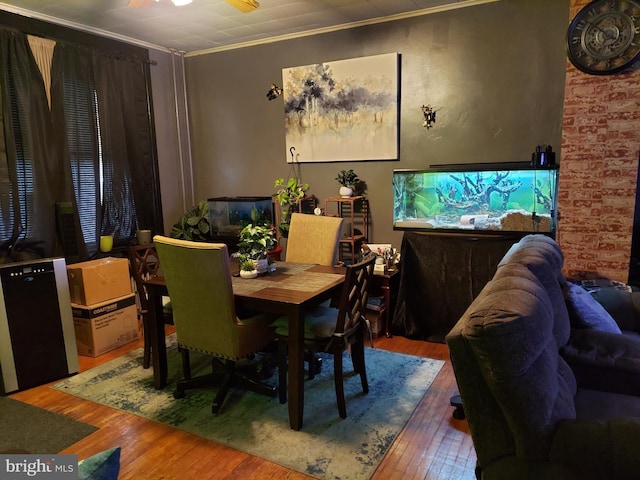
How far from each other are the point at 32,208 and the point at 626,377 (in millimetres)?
4050

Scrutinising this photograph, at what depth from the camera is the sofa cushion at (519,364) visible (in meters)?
1.16

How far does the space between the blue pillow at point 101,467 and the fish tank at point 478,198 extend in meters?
3.07

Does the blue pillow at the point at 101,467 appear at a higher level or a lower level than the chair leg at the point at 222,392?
higher

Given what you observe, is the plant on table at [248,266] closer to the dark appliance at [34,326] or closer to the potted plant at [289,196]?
the dark appliance at [34,326]

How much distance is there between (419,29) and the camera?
11.9 ft

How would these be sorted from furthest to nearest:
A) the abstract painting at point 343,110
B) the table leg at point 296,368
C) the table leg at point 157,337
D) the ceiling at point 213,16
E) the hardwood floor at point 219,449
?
the abstract painting at point 343,110
the ceiling at point 213,16
the table leg at point 157,337
the table leg at point 296,368
the hardwood floor at point 219,449

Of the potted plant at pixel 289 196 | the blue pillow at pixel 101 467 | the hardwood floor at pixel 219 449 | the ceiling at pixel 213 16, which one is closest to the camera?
the blue pillow at pixel 101 467

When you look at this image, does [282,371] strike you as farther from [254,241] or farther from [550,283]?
[550,283]

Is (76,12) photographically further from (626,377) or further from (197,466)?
(626,377)

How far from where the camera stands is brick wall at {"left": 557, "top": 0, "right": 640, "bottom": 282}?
2848mm

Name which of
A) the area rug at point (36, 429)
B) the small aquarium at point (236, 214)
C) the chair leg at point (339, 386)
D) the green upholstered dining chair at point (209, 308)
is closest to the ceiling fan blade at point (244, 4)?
the green upholstered dining chair at point (209, 308)

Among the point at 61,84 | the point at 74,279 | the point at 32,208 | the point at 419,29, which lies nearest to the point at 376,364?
the point at 74,279

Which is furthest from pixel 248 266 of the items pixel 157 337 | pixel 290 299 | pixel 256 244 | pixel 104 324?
pixel 104 324

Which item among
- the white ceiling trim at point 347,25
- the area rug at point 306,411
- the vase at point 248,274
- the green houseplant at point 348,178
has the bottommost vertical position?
the area rug at point 306,411
